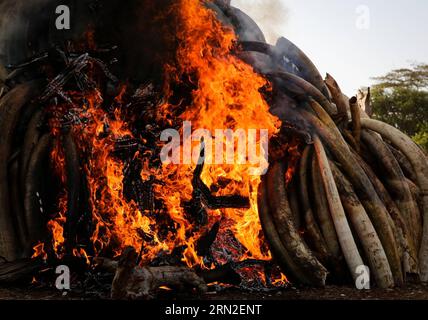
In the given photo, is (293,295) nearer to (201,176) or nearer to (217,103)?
(201,176)

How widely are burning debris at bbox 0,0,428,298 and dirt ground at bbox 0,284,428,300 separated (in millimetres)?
183

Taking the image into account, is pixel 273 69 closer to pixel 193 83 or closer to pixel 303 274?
pixel 193 83

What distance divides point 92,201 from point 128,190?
1.51ft

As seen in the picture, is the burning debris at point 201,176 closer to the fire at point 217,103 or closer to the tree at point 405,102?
the fire at point 217,103

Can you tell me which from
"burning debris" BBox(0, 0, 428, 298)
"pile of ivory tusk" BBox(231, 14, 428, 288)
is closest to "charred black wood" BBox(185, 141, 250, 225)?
"burning debris" BBox(0, 0, 428, 298)

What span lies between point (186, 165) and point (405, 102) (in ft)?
91.2

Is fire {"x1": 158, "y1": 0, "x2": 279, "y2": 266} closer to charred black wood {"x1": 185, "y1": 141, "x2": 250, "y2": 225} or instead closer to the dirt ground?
charred black wood {"x1": 185, "y1": 141, "x2": 250, "y2": 225}

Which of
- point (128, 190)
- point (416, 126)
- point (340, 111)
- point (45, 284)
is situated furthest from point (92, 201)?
point (416, 126)

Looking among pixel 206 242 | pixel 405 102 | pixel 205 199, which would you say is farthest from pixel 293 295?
pixel 405 102

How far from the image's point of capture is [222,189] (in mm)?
7125

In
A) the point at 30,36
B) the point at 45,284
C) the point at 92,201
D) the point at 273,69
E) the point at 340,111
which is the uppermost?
the point at 30,36

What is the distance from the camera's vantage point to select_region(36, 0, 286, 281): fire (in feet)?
22.0

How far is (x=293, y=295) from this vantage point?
5832mm

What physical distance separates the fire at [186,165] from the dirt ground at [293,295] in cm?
69
